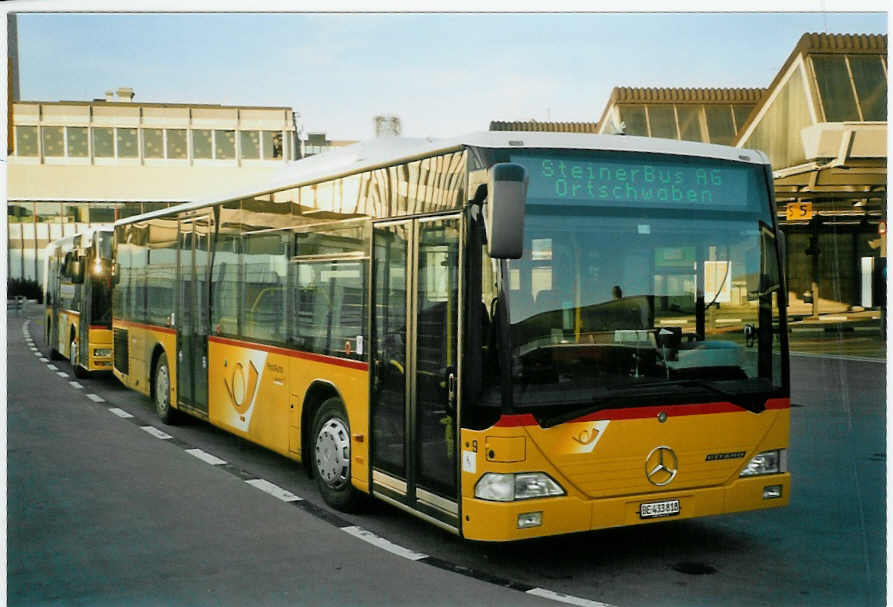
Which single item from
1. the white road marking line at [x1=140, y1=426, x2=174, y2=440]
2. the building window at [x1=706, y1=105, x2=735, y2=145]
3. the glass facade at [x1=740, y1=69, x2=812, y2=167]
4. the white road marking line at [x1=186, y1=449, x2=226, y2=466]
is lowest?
the white road marking line at [x1=140, y1=426, x2=174, y2=440]

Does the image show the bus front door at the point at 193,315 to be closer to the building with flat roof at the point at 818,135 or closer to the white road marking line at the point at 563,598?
the white road marking line at the point at 563,598

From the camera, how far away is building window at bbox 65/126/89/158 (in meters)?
43.6

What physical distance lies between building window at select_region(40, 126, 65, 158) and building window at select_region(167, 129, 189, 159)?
4751mm

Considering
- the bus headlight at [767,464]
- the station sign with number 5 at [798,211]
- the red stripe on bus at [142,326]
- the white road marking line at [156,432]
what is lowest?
the white road marking line at [156,432]

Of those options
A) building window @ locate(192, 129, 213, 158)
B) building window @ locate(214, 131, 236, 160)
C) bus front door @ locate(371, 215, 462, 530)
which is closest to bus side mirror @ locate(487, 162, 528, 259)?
bus front door @ locate(371, 215, 462, 530)

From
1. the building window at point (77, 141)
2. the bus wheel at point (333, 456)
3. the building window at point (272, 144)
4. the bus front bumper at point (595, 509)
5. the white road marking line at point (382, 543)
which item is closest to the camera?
the bus front bumper at point (595, 509)

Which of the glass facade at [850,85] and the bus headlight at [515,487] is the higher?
the glass facade at [850,85]

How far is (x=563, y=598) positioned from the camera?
5719mm

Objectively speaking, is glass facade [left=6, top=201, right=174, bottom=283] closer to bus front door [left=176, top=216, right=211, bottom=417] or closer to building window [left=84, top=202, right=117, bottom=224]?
building window [left=84, top=202, right=117, bottom=224]

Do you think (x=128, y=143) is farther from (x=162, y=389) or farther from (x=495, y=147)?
(x=495, y=147)

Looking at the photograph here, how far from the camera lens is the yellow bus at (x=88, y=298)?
59.1 feet

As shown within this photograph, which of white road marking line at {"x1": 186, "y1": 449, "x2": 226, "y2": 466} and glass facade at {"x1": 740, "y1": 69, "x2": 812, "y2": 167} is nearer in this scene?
white road marking line at {"x1": 186, "y1": 449, "x2": 226, "y2": 466}

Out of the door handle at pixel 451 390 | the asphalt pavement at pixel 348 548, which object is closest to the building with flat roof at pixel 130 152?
the asphalt pavement at pixel 348 548

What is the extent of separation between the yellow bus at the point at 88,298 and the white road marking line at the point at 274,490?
9832 millimetres
